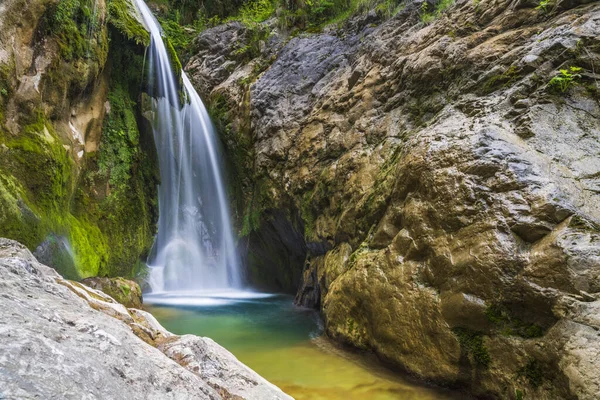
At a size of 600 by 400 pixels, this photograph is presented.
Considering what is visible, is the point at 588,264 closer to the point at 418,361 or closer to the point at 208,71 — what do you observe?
the point at 418,361

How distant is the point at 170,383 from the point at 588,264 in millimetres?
3251

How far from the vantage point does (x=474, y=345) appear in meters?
3.47

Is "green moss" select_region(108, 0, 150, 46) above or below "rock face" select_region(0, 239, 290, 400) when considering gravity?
above

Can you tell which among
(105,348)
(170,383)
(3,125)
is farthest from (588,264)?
(3,125)

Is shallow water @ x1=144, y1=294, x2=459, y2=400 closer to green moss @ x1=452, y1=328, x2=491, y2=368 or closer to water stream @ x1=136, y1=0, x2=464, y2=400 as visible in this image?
water stream @ x1=136, y1=0, x2=464, y2=400

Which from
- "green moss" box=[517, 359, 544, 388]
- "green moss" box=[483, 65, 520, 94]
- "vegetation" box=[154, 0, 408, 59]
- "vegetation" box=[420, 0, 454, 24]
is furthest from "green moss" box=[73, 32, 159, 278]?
"green moss" box=[483, 65, 520, 94]

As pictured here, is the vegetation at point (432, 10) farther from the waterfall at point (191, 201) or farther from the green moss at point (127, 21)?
the waterfall at point (191, 201)

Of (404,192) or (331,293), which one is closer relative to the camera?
(404,192)

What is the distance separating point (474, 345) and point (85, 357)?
10.9 ft

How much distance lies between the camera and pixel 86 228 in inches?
299

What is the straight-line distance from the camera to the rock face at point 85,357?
1237mm

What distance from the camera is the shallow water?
3693mm

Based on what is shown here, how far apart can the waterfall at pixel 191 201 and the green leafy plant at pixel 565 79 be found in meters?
9.45

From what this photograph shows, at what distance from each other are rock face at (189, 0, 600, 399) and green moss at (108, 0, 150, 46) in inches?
202
